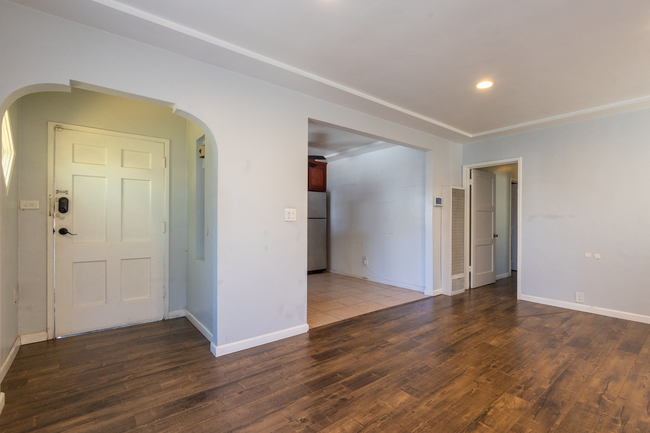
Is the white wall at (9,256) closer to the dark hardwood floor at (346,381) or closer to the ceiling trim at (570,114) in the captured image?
the dark hardwood floor at (346,381)

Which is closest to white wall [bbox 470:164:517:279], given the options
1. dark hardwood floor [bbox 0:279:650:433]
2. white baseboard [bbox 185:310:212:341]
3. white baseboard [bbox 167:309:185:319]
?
dark hardwood floor [bbox 0:279:650:433]

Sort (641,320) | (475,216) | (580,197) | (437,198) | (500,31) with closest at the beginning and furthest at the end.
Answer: (500,31) < (641,320) < (580,197) < (437,198) < (475,216)

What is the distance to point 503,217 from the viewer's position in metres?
6.32

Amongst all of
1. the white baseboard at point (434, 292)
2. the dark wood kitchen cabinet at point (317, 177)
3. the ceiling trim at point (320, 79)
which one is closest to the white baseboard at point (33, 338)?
the ceiling trim at point (320, 79)

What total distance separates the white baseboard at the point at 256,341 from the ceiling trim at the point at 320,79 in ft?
7.82

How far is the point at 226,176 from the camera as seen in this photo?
2.63 m

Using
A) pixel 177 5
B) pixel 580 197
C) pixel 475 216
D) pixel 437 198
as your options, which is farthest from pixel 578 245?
pixel 177 5

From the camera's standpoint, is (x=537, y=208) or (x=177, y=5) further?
(x=537, y=208)

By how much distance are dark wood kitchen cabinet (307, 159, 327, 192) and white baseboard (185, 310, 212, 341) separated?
378 centimetres

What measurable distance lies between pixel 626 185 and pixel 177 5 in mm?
4894

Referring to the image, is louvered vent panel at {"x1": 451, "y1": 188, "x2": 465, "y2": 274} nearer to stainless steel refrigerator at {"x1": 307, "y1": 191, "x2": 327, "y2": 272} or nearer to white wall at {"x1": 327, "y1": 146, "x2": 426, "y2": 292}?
white wall at {"x1": 327, "y1": 146, "x2": 426, "y2": 292}

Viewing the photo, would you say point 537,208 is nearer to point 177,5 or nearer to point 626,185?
point 626,185

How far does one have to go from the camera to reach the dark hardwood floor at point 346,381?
178 cm

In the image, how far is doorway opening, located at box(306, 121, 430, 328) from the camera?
479 centimetres
